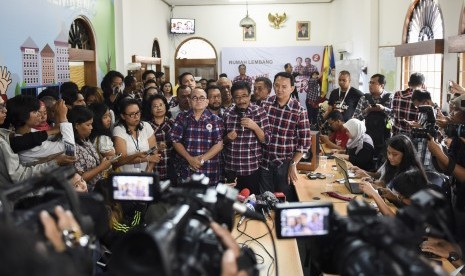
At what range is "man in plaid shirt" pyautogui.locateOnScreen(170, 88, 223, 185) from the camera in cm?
373

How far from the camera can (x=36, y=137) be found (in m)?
2.77

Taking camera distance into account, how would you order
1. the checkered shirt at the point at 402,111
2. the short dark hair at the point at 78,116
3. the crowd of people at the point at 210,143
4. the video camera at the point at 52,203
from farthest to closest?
the checkered shirt at the point at 402,111, the short dark hair at the point at 78,116, the crowd of people at the point at 210,143, the video camera at the point at 52,203

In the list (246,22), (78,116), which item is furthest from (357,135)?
(246,22)

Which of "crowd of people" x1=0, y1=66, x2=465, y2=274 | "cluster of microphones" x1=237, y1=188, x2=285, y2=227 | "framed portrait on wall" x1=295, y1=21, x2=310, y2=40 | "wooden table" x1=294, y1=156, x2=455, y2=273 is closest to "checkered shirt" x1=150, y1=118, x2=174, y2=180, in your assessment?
"crowd of people" x1=0, y1=66, x2=465, y2=274

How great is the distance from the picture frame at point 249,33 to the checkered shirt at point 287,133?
335 inches

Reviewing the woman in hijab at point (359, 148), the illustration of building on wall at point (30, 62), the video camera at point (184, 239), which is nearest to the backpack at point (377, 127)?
the woman in hijab at point (359, 148)

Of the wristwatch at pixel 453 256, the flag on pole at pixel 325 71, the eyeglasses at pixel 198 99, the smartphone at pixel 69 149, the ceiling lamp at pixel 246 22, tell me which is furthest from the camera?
the flag on pole at pixel 325 71

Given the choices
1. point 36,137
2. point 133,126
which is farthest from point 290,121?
point 36,137

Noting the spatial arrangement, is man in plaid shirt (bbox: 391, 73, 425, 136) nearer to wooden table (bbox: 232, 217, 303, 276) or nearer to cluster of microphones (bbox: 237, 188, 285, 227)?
cluster of microphones (bbox: 237, 188, 285, 227)

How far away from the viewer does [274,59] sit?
40.1ft

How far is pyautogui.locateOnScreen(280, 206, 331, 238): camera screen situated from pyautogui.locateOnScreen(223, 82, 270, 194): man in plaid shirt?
101 inches

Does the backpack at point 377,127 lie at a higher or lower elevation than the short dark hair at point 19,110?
lower

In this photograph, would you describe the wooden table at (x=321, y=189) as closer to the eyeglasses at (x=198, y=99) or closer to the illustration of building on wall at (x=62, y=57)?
the eyeglasses at (x=198, y=99)

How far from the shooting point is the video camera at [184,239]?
946 mm
